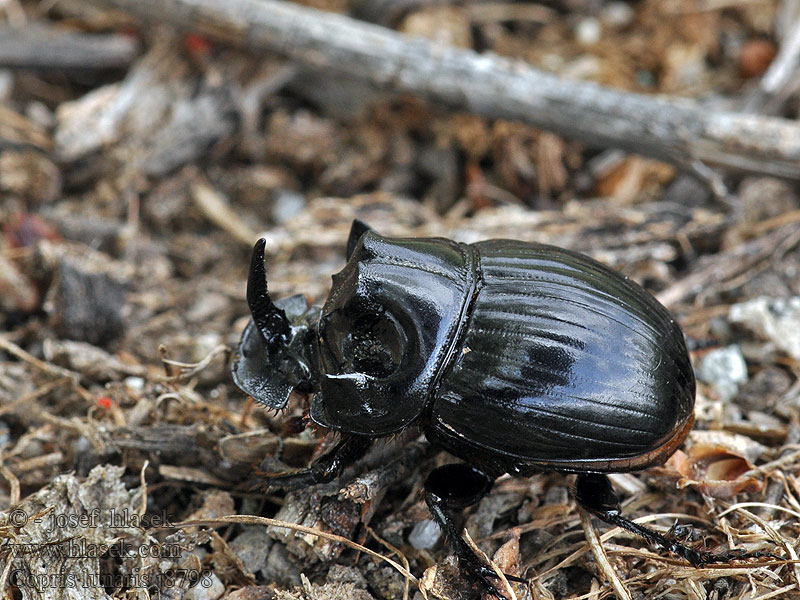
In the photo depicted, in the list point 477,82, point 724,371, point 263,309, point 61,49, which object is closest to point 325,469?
point 263,309

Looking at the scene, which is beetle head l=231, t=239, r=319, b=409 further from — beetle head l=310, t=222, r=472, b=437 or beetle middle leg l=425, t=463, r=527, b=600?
beetle middle leg l=425, t=463, r=527, b=600

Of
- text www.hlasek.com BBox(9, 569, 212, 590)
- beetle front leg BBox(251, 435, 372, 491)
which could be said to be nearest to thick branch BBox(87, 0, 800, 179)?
beetle front leg BBox(251, 435, 372, 491)

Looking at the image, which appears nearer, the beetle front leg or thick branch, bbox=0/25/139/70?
the beetle front leg

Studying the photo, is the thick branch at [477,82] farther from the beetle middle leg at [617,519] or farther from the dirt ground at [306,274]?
the beetle middle leg at [617,519]

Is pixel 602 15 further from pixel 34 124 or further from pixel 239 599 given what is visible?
pixel 239 599

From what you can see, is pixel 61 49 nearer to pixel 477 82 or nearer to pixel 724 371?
pixel 477 82

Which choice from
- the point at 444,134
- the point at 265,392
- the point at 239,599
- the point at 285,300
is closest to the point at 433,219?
the point at 444,134
